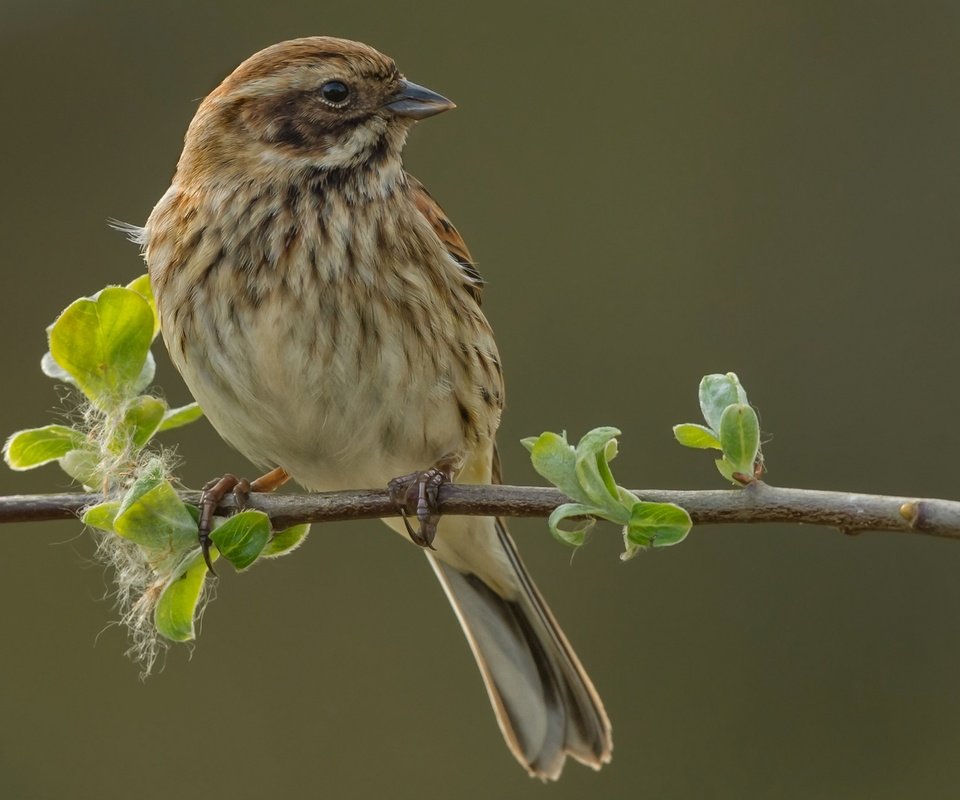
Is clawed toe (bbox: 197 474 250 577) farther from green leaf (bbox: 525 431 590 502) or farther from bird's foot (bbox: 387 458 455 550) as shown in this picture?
green leaf (bbox: 525 431 590 502)

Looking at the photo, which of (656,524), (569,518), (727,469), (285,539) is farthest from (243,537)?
(727,469)

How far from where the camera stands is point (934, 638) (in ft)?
20.1

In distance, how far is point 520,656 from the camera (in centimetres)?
380

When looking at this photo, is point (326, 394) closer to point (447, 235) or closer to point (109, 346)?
point (447, 235)

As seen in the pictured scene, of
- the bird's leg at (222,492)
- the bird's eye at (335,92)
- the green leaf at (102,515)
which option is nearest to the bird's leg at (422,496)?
the bird's leg at (222,492)

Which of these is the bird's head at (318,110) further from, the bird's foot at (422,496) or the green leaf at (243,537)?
the green leaf at (243,537)

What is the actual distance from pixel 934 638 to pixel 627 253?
206 cm

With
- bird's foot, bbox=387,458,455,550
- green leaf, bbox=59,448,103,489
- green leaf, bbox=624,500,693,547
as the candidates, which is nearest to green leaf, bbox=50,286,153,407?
green leaf, bbox=59,448,103,489

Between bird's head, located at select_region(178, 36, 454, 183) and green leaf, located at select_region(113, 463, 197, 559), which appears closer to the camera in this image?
green leaf, located at select_region(113, 463, 197, 559)

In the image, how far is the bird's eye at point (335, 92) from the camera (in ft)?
11.6

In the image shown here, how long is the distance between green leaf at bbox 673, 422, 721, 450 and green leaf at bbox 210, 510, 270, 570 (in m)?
0.67

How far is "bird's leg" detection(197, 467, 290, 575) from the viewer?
2521 millimetres

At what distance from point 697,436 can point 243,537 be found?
2.43ft

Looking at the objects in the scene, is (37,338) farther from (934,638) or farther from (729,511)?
(729,511)
